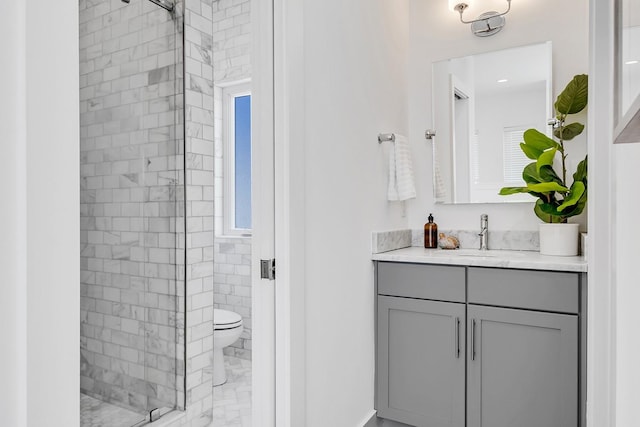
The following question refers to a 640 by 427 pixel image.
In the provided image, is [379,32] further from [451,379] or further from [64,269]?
[64,269]

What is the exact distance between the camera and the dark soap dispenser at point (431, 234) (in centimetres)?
256

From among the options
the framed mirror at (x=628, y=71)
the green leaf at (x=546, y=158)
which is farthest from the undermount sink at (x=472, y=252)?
the framed mirror at (x=628, y=71)

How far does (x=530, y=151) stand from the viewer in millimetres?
2186

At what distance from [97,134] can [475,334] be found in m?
1.74

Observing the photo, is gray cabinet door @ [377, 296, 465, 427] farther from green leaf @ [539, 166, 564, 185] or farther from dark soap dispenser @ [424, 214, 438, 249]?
green leaf @ [539, 166, 564, 185]

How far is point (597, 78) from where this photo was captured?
1.52 meters

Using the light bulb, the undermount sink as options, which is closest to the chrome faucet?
the undermount sink

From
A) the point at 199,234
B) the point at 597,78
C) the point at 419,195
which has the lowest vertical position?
the point at 199,234

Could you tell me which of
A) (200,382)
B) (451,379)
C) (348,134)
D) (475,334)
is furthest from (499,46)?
(200,382)

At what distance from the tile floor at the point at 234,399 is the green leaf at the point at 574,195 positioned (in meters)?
1.94

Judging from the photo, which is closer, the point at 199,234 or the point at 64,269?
the point at 64,269

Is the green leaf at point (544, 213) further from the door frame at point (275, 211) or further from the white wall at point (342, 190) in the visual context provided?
the door frame at point (275, 211)

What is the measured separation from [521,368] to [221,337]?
1672mm

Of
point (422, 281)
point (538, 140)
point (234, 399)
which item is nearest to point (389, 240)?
point (422, 281)
